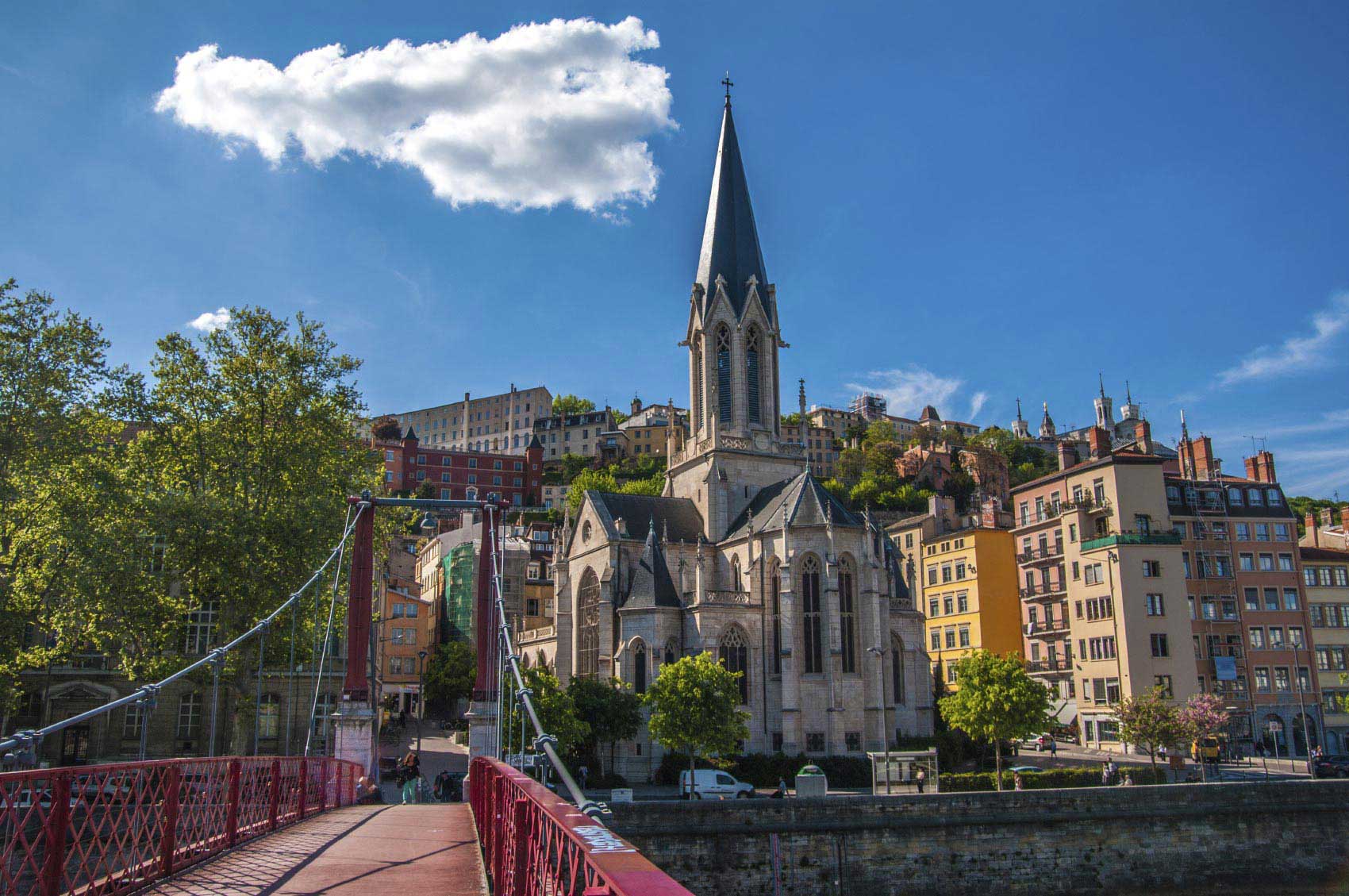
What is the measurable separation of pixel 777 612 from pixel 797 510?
4955 millimetres

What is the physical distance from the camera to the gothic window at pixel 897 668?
48.0 m

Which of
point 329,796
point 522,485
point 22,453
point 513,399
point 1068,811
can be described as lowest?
point 1068,811

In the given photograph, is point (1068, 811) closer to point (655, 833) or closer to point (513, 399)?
point (655, 833)

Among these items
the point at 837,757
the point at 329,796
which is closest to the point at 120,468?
the point at 329,796

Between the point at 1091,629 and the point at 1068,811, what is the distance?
841 inches

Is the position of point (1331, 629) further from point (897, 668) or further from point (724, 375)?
point (724, 375)

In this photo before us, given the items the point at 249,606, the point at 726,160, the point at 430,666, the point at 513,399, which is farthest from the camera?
the point at 513,399

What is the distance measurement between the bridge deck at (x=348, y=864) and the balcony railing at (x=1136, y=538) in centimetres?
4486

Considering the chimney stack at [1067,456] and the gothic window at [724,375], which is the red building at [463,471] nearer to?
the gothic window at [724,375]

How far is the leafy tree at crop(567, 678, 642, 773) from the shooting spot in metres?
41.9

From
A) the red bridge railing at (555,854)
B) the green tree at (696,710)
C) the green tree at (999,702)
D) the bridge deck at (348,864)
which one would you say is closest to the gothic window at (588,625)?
the green tree at (696,710)

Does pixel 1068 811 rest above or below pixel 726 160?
below

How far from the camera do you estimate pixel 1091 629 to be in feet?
176

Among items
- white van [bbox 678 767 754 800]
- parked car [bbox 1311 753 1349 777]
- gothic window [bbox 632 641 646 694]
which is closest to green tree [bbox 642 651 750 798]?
white van [bbox 678 767 754 800]
